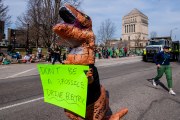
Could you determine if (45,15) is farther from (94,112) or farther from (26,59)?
(94,112)

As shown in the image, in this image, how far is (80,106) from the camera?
2873 mm

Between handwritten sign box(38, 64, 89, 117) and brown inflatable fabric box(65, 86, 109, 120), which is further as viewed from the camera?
brown inflatable fabric box(65, 86, 109, 120)

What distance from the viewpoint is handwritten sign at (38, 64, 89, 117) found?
112 inches

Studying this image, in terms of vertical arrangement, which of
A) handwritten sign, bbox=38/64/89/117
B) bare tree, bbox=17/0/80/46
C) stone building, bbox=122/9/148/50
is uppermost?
stone building, bbox=122/9/148/50

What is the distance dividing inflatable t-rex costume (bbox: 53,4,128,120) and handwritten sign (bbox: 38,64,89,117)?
12 centimetres

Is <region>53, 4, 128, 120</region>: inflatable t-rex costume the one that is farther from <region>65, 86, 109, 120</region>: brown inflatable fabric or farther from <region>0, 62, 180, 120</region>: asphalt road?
<region>0, 62, 180, 120</region>: asphalt road

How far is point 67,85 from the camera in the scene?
2.97 m

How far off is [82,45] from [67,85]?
1.66 feet

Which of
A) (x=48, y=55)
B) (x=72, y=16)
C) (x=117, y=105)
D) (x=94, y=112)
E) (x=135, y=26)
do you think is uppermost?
(x=135, y=26)

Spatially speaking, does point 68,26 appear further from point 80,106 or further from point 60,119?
point 60,119

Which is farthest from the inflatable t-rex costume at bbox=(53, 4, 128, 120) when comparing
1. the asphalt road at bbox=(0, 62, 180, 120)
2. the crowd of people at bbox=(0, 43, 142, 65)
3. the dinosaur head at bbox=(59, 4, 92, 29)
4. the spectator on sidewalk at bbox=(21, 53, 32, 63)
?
the spectator on sidewalk at bbox=(21, 53, 32, 63)

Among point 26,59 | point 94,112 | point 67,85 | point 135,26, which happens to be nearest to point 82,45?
point 67,85

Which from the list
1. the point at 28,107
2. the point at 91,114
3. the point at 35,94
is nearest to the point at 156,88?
the point at 35,94

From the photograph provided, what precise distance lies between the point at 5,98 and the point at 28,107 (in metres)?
1.44
